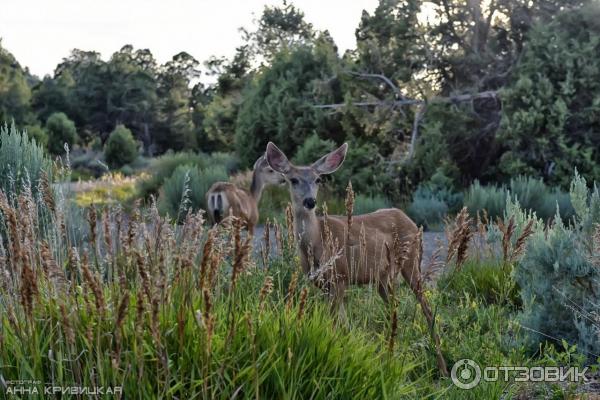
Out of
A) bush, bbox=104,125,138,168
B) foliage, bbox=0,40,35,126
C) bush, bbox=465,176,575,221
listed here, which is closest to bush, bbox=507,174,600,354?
bush, bbox=465,176,575,221

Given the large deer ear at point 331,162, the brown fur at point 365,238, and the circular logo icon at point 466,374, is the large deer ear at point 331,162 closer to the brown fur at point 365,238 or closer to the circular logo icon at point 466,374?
the brown fur at point 365,238

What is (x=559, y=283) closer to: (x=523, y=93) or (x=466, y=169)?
(x=523, y=93)

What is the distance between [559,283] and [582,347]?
46 cm

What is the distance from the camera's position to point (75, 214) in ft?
25.8

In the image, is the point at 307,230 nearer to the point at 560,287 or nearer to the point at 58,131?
the point at 560,287

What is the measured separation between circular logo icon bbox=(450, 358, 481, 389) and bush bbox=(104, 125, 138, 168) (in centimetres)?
3550

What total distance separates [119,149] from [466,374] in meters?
36.1

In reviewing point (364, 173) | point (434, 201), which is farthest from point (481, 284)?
point (364, 173)

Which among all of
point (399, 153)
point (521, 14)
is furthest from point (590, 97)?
point (399, 153)

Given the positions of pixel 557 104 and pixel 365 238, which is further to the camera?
pixel 557 104

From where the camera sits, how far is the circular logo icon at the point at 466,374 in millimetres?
3818

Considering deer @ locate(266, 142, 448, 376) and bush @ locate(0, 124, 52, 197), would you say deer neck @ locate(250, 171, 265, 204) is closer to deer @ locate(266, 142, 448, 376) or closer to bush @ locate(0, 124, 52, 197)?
bush @ locate(0, 124, 52, 197)
